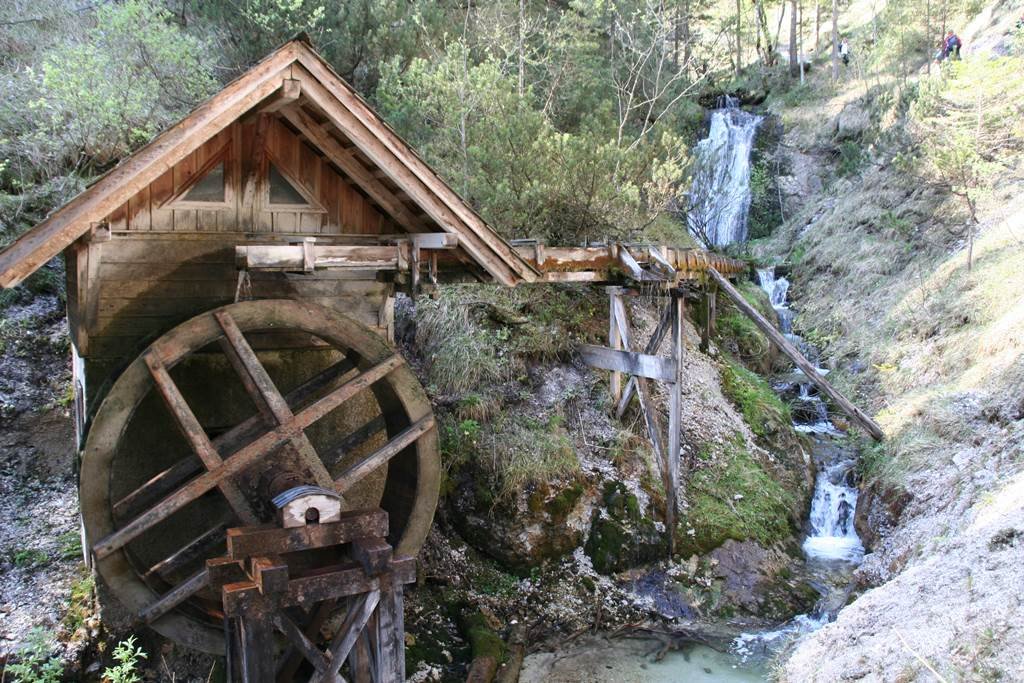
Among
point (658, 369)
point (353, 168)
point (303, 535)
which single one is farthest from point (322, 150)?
point (658, 369)

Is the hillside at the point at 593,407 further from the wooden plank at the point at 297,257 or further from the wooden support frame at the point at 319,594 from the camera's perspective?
the wooden plank at the point at 297,257

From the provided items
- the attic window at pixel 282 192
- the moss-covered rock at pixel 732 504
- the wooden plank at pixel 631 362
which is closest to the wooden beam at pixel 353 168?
the attic window at pixel 282 192

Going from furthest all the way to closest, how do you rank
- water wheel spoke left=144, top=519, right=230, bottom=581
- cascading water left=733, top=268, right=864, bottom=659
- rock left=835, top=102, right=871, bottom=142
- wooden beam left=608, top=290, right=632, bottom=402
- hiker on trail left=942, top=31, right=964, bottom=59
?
rock left=835, top=102, right=871, bottom=142 < hiker on trail left=942, top=31, right=964, bottom=59 < wooden beam left=608, top=290, right=632, bottom=402 < cascading water left=733, top=268, right=864, bottom=659 < water wheel spoke left=144, top=519, right=230, bottom=581

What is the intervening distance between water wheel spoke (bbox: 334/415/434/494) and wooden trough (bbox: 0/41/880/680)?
0.01 metres

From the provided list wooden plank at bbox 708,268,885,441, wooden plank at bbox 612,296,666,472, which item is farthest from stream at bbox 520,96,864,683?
wooden plank at bbox 612,296,666,472

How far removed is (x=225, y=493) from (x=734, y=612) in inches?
210

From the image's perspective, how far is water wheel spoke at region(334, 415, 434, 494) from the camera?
534 cm

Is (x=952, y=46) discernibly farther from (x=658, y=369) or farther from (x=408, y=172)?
(x=408, y=172)

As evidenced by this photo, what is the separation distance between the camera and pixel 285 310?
5.50 meters

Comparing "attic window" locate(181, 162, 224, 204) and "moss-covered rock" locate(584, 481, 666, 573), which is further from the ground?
"attic window" locate(181, 162, 224, 204)

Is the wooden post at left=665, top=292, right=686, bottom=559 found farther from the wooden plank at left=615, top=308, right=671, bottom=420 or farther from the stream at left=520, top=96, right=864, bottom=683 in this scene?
the stream at left=520, top=96, right=864, bottom=683

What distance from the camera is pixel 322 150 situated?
5746mm

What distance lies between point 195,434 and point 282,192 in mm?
2037

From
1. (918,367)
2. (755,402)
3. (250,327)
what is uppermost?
(250,327)
